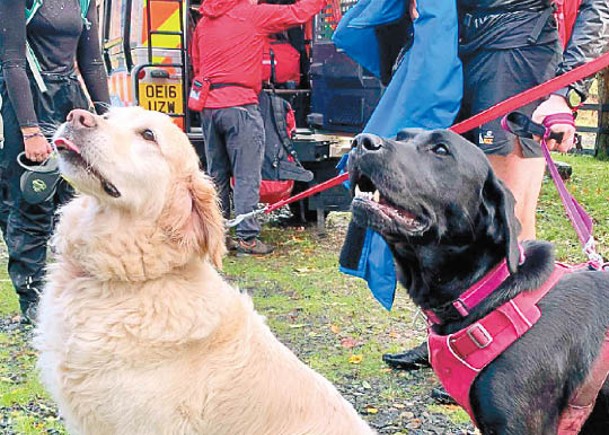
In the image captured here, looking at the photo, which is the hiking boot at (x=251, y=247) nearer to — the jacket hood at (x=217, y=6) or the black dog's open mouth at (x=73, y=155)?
the jacket hood at (x=217, y=6)

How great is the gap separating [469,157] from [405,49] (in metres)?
1.54

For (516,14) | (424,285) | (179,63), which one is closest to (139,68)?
(179,63)

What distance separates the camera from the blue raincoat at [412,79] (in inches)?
135

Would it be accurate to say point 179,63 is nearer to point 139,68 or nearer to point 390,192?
point 139,68

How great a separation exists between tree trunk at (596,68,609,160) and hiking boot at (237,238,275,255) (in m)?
10.6

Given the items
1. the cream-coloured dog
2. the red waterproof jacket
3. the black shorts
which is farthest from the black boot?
the red waterproof jacket

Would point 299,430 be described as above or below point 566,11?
below

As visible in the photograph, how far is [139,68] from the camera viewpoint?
687cm

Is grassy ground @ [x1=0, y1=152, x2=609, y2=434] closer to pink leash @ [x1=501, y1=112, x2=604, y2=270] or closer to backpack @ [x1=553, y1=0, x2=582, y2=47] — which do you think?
pink leash @ [x1=501, y1=112, x2=604, y2=270]

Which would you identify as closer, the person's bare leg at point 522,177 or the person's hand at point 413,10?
the person's bare leg at point 522,177

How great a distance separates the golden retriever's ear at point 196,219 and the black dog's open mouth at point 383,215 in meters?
0.55

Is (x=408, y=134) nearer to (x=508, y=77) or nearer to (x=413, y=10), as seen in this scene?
(x=508, y=77)

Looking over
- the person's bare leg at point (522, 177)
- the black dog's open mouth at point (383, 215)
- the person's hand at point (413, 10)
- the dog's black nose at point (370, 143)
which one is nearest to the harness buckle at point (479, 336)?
the black dog's open mouth at point (383, 215)

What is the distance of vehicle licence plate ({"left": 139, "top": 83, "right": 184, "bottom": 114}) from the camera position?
279 inches
